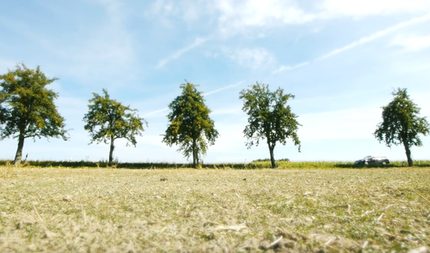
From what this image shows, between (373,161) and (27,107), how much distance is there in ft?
211

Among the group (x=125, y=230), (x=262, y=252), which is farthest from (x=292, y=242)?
(x=125, y=230)

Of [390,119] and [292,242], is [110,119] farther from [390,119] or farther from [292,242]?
[292,242]

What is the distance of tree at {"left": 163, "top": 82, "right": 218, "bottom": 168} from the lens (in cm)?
5769

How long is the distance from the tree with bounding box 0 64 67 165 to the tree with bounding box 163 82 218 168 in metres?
19.4

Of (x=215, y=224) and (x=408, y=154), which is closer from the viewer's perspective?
(x=215, y=224)

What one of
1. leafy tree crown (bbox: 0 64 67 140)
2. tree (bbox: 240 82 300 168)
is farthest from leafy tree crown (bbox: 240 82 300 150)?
leafy tree crown (bbox: 0 64 67 140)

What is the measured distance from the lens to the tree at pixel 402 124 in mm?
63562

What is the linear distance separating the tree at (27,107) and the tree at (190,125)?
19.4 m

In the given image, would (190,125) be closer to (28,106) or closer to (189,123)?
(189,123)

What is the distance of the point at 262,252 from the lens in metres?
2.87

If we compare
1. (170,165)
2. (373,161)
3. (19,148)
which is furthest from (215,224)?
(373,161)

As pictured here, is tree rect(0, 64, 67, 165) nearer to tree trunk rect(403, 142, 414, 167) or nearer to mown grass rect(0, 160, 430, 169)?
mown grass rect(0, 160, 430, 169)

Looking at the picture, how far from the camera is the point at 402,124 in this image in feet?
210

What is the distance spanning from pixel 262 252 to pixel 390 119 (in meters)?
71.8
